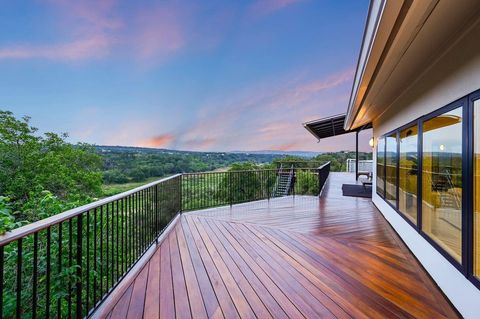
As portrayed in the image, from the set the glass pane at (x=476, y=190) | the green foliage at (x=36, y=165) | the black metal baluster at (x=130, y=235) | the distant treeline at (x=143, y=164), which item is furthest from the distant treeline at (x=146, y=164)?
the glass pane at (x=476, y=190)

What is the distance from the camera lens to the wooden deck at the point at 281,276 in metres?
1.92

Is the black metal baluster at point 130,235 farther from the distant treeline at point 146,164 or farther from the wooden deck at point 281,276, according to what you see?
the distant treeline at point 146,164

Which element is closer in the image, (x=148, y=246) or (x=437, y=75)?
(x=437, y=75)

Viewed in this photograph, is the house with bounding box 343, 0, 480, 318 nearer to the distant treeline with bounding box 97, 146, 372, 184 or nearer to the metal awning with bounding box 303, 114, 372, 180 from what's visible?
the metal awning with bounding box 303, 114, 372, 180

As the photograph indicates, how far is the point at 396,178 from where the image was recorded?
4.23 metres

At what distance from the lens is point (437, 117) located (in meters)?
2.55

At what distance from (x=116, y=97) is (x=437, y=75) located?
43.3 ft

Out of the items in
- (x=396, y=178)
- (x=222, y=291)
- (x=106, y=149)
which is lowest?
(x=222, y=291)

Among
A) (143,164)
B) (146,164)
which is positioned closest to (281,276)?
(146,164)

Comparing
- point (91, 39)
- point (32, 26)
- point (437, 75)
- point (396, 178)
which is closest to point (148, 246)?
point (437, 75)

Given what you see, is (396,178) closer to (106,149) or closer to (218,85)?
(218,85)

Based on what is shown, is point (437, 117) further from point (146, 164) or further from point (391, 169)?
point (146, 164)

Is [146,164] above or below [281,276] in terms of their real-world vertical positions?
above

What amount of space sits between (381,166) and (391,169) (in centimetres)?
105
